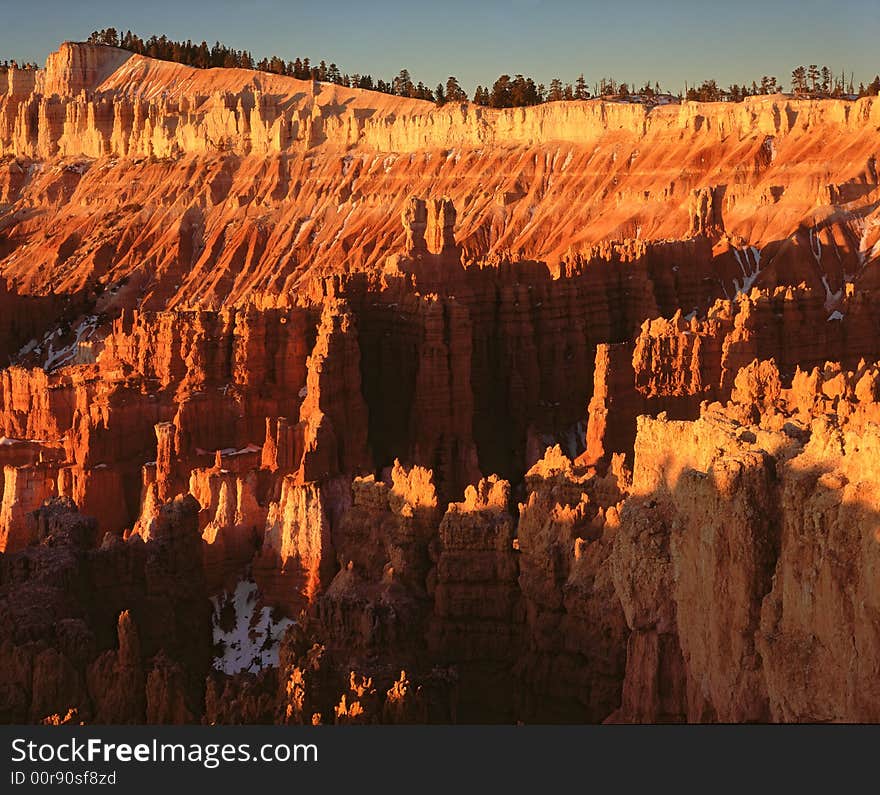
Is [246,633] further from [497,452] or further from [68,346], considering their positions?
[68,346]

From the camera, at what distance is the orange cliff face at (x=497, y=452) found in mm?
15828

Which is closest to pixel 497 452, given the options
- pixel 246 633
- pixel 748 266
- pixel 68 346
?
pixel 246 633

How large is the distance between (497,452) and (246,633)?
12.8m

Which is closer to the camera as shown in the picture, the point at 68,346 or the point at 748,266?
the point at 748,266

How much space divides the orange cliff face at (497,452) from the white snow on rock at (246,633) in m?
0.09

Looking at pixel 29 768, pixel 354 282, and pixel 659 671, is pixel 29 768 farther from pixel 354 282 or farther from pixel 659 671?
pixel 354 282

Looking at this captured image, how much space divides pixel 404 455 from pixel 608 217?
103ft

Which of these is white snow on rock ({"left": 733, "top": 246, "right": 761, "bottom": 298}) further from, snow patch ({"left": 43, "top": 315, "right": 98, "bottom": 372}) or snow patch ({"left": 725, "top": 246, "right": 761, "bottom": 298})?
snow patch ({"left": 43, "top": 315, "right": 98, "bottom": 372})

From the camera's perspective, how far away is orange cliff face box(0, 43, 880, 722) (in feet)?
51.9

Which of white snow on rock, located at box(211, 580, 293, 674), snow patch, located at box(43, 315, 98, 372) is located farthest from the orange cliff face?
snow patch, located at box(43, 315, 98, 372)

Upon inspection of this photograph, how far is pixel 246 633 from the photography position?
2538 centimetres

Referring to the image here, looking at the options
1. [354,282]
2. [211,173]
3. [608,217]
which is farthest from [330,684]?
[211,173]

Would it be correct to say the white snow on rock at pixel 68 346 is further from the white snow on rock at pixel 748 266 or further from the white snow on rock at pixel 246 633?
the white snow on rock at pixel 246 633

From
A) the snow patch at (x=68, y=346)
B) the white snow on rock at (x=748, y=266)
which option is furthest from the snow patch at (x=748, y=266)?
the snow patch at (x=68, y=346)
